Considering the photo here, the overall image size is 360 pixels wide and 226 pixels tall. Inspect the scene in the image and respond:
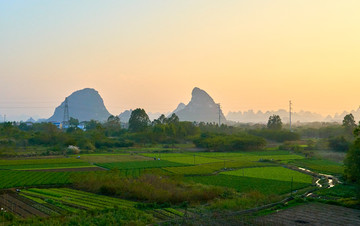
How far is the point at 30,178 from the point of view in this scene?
112 feet

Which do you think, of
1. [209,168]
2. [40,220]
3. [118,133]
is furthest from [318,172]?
[118,133]

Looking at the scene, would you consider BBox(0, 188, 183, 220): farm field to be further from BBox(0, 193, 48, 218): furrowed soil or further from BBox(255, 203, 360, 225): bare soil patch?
BBox(255, 203, 360, 225): bare soil patch

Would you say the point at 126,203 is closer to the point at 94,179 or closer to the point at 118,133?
the point at 94,179

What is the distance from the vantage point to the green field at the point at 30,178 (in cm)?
3108

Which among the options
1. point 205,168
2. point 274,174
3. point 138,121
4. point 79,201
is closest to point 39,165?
point 205,168

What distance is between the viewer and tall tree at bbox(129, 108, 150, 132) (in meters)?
102

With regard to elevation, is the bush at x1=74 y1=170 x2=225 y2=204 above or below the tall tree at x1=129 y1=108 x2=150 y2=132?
below

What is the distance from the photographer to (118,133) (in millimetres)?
103062

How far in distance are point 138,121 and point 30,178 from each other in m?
69.6

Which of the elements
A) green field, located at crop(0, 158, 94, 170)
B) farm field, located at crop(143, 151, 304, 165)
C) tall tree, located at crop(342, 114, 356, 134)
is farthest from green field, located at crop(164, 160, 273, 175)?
tall tree, located at crop(342, 114, 356, 134)

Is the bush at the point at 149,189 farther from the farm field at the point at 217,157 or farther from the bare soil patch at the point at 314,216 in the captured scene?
the farm field at the point at 217,157

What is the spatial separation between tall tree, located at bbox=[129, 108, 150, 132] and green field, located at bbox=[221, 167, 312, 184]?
2479 inches

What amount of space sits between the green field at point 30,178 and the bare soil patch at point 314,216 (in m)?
20.5

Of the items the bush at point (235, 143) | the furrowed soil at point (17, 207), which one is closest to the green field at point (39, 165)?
the furrowed soil at point (17, 207)
